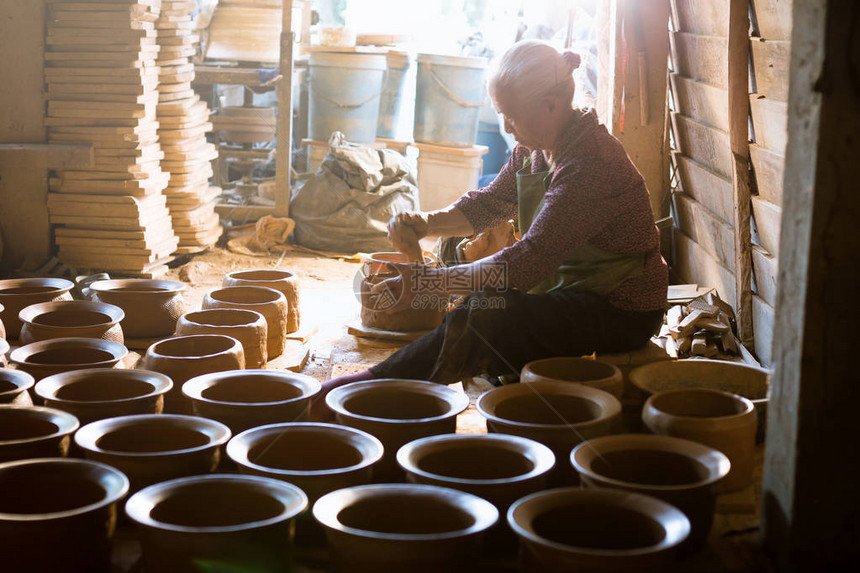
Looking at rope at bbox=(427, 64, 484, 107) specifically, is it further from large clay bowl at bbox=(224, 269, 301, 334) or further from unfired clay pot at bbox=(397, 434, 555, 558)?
unfired clay pot at bbox=(397, 434, 555, 558)

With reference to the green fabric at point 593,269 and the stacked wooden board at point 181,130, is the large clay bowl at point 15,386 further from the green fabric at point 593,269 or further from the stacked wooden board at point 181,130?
the stacked wooden board at point 181,130

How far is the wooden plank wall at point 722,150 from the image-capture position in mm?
3799

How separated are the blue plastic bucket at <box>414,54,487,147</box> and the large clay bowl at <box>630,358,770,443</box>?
6068 millimetres

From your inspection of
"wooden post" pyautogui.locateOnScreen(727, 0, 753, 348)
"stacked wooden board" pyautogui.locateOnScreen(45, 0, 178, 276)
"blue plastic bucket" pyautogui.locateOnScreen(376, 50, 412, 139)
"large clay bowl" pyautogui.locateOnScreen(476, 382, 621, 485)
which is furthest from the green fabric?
"blue plastic bucket" pyautogui.locateOnScreen(376, 50, 412, 139)

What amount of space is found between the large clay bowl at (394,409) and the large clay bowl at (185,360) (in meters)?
0.64

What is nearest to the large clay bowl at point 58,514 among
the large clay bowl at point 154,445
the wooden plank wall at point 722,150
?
the large clay bowl at point 154,445

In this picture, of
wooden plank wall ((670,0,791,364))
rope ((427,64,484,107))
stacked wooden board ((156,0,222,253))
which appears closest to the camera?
wooden plank wall ((670,0,791,364))

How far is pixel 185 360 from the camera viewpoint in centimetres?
341

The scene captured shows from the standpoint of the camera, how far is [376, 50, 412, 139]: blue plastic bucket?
31.0 feet

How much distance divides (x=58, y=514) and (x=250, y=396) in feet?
3.50

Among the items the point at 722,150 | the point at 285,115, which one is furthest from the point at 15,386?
the point at 285,115

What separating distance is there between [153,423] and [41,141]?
4397mm

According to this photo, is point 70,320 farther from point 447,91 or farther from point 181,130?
point 447,91

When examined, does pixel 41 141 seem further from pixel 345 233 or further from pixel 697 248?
pixel 697 248
